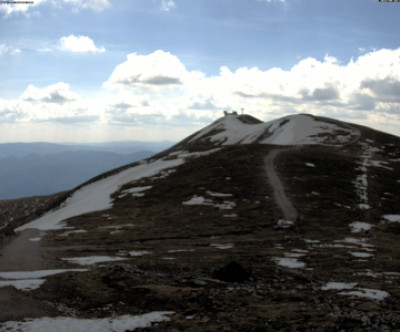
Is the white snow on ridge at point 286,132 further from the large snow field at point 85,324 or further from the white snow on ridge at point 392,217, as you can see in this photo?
the large snow field at point 85,324

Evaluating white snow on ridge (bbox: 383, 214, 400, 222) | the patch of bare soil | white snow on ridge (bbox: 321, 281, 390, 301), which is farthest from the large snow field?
white snow on ridge (bbox: 383, 214, 400, 222)

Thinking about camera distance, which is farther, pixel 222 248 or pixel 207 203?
Result: pixel 207 203

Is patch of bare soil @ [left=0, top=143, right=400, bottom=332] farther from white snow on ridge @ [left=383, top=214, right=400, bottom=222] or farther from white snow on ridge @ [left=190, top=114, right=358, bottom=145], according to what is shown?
white snow on ridge @ [left=190, top=114, right=358, bottom=145]

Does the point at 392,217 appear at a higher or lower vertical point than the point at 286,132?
lower

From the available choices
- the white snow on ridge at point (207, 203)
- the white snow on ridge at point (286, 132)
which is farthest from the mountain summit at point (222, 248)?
the white snow on ridge at point (286, 132)

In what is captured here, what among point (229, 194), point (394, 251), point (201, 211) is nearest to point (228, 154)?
point (229, 194)

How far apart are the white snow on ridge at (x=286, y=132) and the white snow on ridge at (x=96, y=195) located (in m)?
47.2

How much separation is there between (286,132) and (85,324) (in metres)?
125

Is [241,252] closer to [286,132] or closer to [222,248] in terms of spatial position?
[222,248]

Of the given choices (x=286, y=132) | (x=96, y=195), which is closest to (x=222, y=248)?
(x=96, y=195)

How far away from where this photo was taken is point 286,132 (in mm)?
135125

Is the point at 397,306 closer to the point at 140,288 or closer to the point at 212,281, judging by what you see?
the point at 212,281

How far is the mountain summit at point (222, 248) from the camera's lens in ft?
64.0

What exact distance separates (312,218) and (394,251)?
1478 cm
